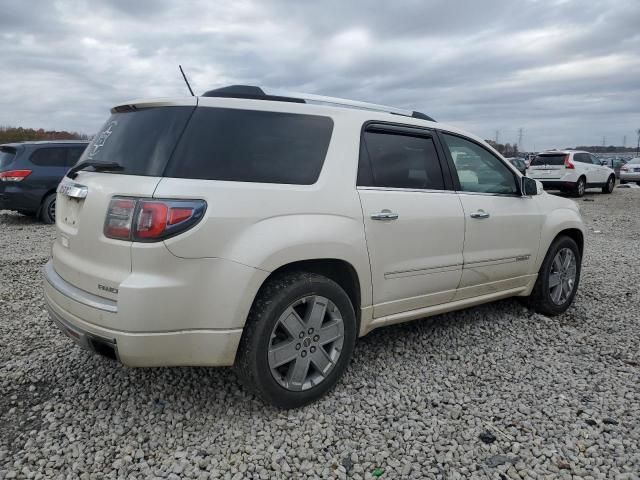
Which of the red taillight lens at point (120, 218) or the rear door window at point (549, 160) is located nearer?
the red taillight lens at point (120, 218)

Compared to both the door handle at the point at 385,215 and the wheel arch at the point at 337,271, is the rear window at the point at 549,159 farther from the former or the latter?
the wheel arch at the point at 337,271

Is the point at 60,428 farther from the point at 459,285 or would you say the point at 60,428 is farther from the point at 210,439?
the point at 459,285

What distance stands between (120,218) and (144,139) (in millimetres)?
503

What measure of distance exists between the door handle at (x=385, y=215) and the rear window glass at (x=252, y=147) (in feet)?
1.48

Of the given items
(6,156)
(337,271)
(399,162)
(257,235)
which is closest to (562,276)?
(399,162)

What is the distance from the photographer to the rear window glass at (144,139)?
2.64 meters

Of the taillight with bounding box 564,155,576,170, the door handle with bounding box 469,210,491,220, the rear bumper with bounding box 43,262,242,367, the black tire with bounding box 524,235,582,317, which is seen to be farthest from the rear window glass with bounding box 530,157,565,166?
the rear bumper with bounding box 43,262,242,367

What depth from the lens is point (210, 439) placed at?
271 cm

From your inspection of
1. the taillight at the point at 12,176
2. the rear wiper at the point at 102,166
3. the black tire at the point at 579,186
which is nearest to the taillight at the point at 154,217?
the rear wiper at the point at 102,166

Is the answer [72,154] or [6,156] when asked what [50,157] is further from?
[6,156]

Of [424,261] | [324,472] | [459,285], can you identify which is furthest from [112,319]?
[459,285]

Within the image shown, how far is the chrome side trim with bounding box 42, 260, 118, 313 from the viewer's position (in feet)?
8.23

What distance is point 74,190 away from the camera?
285cm

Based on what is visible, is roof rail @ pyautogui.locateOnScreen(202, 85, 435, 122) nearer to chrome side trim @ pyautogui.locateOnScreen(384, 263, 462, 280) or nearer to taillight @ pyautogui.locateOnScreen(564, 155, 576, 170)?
chrome side trim @ pyautogui.locateOnScreen(384, 263, 462, 280)
